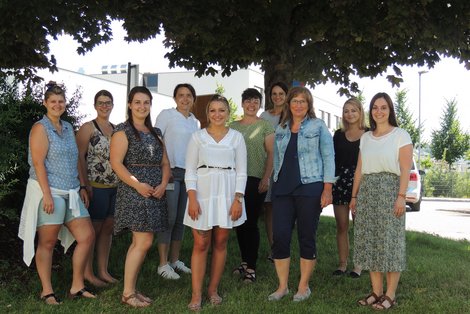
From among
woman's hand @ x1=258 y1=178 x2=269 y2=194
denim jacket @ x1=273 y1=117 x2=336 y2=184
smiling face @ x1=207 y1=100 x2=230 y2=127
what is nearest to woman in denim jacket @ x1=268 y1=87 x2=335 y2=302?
denim jacket @ x1=273 y1=117 x2=336 y2=184

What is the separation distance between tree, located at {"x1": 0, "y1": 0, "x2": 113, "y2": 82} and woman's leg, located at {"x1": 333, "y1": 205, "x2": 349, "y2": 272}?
4.25 metres

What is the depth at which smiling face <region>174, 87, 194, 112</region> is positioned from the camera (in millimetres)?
5914

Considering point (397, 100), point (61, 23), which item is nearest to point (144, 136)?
point (61, 23)

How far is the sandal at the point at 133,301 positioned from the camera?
190 inches

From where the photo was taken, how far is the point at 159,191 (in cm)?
490

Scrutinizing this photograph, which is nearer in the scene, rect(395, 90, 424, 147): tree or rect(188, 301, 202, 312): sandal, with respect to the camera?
rect(188, 301, 202, 312): sandal

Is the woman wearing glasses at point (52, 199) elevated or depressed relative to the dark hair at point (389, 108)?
depressed

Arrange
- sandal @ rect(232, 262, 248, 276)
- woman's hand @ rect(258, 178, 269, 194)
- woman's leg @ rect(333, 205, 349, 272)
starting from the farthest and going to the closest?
1. woman's leg @ rect(333, 205, 349, 272)
2. sandal @ rect(232, 262, 248, 276)
3. woman's hand @ rect(258, 178, 269, 194)

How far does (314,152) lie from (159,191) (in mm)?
1507

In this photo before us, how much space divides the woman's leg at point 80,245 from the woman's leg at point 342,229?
284 cm

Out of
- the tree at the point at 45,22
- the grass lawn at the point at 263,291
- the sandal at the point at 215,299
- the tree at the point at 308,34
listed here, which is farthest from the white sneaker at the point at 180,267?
the tree at the point at 308,34

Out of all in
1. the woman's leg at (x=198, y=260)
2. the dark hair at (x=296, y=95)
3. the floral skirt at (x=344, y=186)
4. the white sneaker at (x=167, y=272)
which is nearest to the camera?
the woman's leg at (x=198, y=260)

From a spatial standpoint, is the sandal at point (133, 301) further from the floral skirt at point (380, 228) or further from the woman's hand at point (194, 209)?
the floral skirt at point (380, 228)

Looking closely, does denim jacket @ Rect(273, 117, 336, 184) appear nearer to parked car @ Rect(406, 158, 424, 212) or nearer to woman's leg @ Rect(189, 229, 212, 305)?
woman's leg @ Rect(189, 229, 212, 305)
